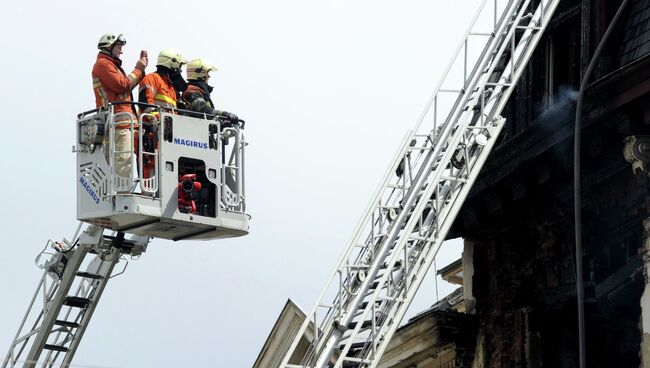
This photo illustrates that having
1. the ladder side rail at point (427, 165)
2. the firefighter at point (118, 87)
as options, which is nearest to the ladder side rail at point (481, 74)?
the ladder side rail at point (427, 165)

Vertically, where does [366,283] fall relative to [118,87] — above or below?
below

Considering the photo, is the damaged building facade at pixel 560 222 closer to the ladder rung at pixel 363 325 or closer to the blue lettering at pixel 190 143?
the ladder rung at pixel 363 325

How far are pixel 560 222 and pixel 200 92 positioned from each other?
5351 millimetres

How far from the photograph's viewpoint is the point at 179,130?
21984 millimetres

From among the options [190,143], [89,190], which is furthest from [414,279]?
[89,190]

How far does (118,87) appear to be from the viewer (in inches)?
864

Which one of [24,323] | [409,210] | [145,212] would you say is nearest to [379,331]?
[409,210]

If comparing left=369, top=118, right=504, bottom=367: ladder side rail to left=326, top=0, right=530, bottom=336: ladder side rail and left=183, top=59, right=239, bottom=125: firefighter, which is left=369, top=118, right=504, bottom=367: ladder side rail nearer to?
left=326, top=0, right=530, bottom=336: ladder side rail

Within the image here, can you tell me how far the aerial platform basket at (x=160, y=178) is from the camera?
70.9 ft

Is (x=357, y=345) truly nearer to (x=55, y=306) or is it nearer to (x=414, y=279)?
(x=414, y=279)

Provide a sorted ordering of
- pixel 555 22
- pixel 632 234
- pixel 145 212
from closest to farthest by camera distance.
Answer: pixel 145 212, pixel 632 234, pixel 555 22

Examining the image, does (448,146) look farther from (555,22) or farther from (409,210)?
(555,22)

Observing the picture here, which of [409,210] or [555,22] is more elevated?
[555,22]

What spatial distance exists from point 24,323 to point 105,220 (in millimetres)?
2078
